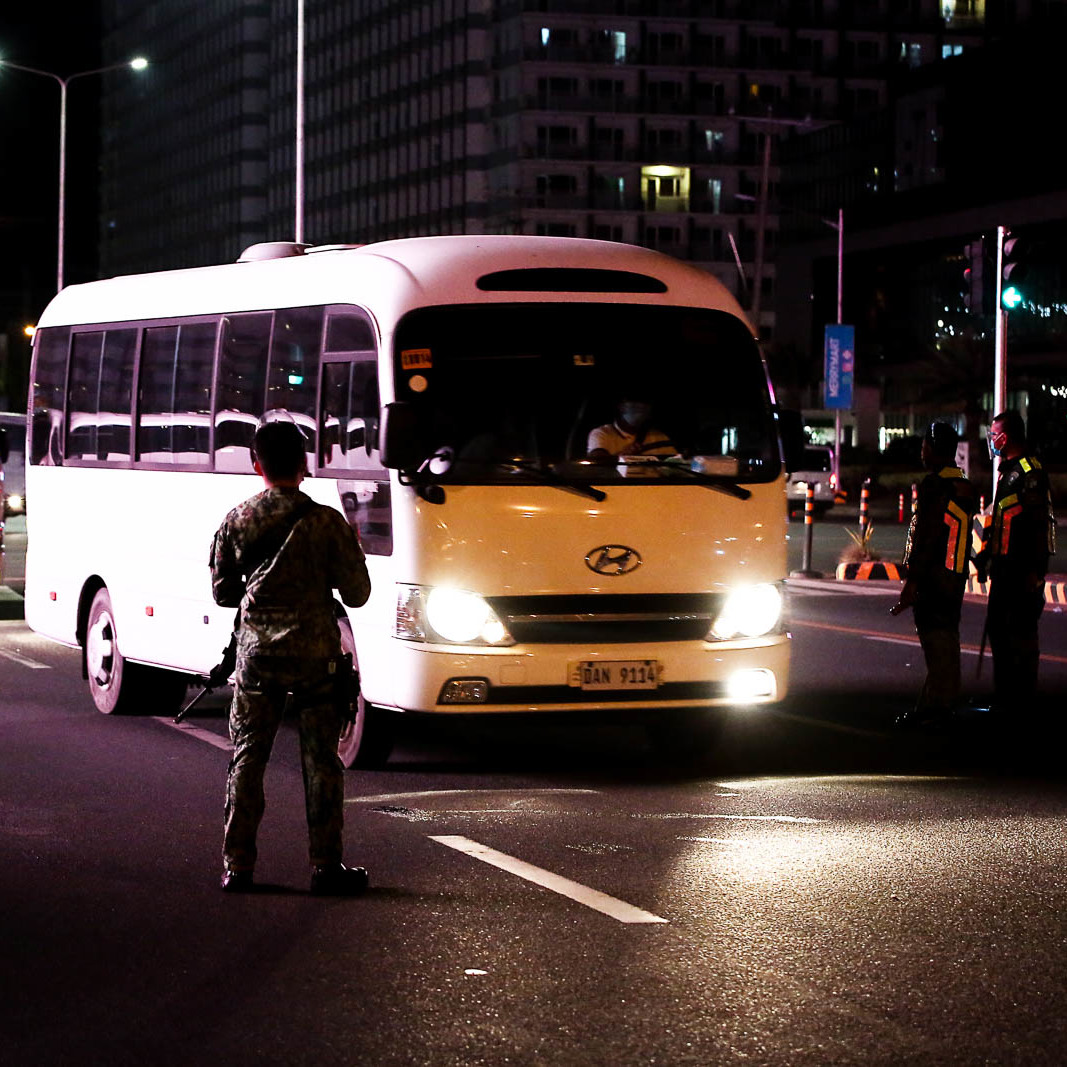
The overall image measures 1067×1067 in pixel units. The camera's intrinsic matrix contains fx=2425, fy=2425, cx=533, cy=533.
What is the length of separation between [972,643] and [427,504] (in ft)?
32.3

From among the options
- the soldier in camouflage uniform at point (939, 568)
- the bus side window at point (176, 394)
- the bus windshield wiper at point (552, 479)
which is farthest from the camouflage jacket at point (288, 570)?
the soldier in camouflage uniform at point (939, 568)

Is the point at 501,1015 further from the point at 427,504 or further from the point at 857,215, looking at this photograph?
the point at 857,215

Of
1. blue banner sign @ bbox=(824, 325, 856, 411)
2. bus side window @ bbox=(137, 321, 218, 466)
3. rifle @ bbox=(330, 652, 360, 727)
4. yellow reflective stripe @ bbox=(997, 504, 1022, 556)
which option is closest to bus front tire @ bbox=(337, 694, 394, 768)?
bus side window @ bbox=(137, 321, 218, 466)

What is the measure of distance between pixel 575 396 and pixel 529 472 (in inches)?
18.8

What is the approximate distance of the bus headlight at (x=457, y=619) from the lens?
11.0m

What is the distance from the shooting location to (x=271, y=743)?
8195mm

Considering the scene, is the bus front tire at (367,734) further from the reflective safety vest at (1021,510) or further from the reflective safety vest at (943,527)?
the reflective safety vest at (1021,510)

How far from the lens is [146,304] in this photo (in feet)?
46.2

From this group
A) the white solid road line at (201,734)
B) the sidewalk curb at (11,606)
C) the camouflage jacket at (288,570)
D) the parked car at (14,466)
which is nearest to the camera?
the camouflage jacket at (288,570)

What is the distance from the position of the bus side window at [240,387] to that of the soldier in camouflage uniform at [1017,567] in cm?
411

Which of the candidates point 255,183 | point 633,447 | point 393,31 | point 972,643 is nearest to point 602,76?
point 393,31

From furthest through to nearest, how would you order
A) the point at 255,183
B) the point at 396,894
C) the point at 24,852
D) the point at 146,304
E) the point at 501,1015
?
the point at 255,183, the point at 146,304, the point at 24,852, the point at 396,894, the point at 501,1015

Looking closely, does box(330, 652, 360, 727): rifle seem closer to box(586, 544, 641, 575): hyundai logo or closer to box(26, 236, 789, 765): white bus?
box(26, 236, 789, 765): white bus

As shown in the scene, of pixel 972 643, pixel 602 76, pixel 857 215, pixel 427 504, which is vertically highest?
pixel 602 76
